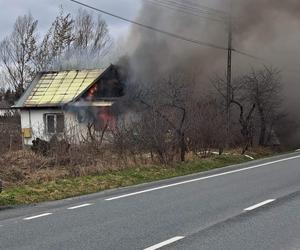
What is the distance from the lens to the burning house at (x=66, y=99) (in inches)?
→ 1143

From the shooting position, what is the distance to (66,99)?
100 feet

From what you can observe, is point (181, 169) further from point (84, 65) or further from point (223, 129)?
point (84, 65)

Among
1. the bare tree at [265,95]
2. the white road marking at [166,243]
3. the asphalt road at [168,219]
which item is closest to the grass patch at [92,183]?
the asphalt road at [168,219]

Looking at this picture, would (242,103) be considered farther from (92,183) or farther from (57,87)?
(92,183)

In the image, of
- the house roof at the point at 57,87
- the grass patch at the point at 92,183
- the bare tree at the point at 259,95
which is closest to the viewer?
the grass patch at the point at 92,183

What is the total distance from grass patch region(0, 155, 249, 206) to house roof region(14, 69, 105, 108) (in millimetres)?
14068

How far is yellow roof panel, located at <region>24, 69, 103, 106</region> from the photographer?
30938mm

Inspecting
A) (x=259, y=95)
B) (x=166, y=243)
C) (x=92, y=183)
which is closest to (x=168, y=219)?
(x=166, y=243)

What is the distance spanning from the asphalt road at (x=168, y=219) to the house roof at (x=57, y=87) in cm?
1885

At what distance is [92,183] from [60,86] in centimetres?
1982

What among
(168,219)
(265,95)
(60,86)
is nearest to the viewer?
(168,219)

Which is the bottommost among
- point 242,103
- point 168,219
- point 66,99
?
point 168,219

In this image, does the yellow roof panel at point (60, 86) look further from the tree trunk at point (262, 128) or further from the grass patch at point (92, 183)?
the grass patch at point (92, 183)

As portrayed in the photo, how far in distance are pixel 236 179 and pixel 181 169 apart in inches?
125
